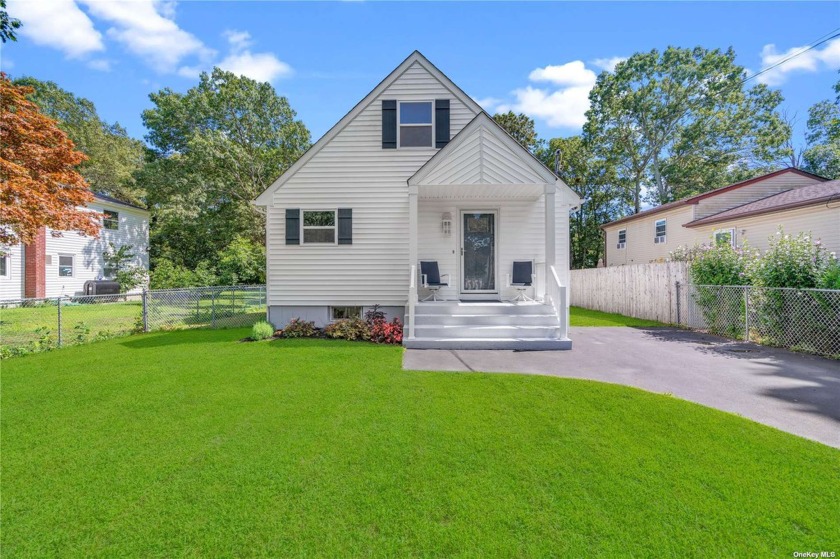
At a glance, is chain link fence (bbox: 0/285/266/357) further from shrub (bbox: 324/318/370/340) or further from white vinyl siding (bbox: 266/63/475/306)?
shrub (bbox: 324/318/370/340)

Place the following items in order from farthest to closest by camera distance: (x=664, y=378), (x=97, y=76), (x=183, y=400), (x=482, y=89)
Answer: (x=97, y=76) < (x=482, y=89) < (x=664, y=378) < (x=183, y=400)

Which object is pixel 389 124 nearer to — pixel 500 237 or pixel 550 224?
pixel 500 237

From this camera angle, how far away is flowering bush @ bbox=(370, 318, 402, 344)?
7.91 meters

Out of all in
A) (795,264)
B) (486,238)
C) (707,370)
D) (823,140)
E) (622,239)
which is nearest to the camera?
(707,370)

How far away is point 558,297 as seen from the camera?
7.73m

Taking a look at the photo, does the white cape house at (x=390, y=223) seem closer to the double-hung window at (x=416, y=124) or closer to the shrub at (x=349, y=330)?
the double-hung window at (x=416, y=124)

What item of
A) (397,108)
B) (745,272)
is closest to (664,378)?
(745,272)

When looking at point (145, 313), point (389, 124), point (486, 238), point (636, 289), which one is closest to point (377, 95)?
point (389, 124)

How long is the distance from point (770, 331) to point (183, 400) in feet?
35.7

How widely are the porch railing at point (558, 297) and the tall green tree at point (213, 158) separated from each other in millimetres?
20875

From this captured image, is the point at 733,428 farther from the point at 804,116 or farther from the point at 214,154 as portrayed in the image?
the point at 804,116

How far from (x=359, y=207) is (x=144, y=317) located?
7011mm

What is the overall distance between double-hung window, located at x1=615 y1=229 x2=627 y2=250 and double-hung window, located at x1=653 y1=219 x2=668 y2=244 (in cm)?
248

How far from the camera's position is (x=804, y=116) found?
28.3 metres
